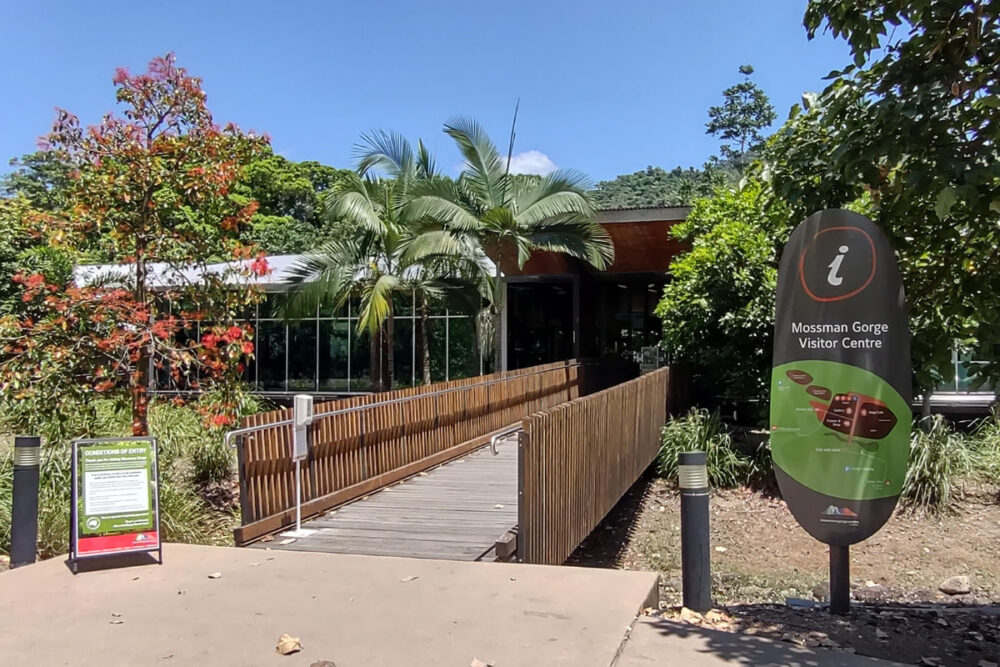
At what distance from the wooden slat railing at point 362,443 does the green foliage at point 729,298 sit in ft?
11.0

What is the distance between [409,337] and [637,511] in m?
12.1

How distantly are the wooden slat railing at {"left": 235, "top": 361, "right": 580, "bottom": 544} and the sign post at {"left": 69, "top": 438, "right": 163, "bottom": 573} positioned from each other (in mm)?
752

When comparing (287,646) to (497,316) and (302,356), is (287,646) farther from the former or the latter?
(302,356)

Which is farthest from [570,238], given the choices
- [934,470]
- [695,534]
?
[695,534]

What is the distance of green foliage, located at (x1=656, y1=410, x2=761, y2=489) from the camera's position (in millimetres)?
12445

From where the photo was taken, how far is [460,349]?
2202 cm

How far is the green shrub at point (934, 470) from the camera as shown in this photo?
10.8m

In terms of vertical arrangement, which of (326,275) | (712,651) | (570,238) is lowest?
(712,651)

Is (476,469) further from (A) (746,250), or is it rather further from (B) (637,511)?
(A) (746,250)

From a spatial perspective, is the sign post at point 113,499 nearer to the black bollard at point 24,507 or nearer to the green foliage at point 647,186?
the black bollard at point 24,507

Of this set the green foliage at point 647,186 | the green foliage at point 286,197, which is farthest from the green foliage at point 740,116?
the green foliage at point 286,197

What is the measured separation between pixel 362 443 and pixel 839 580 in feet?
15.9

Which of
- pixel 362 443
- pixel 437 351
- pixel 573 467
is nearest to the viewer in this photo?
pixel 573 467

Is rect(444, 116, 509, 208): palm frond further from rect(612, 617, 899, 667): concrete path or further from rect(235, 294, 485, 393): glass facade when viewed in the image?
rect(612, 617, 899, 667): concrete path
